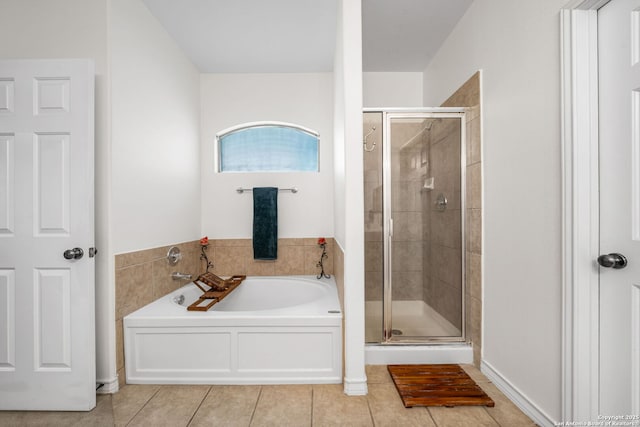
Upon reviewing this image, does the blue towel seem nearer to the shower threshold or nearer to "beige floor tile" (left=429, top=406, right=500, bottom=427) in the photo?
the shower threshold

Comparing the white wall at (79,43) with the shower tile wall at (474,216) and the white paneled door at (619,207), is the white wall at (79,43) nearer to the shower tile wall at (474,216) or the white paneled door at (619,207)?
the shower tile wall at (474,216)

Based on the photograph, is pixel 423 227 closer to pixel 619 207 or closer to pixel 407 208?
pixel 407 208

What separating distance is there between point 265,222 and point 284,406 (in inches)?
67.7

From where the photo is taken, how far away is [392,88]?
3301 mm

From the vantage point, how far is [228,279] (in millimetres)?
3029

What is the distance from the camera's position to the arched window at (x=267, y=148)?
334 centimetres

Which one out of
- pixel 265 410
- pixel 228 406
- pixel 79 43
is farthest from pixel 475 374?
pixel 79 43

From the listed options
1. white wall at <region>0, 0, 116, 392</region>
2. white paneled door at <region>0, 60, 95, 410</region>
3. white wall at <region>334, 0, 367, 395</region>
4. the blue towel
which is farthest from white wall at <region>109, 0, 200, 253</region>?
white wall at <region>334, 0, 367, 395</region>

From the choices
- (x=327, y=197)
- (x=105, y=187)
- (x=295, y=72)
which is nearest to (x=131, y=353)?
(x=105, y=187)

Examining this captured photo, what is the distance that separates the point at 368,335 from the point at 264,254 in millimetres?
1328

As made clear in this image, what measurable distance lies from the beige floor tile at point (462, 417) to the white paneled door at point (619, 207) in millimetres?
495

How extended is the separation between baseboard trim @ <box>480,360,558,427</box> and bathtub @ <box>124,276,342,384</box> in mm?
936

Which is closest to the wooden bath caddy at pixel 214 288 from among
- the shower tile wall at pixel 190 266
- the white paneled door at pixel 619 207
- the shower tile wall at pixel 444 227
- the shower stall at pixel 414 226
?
the shower tile wall at pixel 190 266

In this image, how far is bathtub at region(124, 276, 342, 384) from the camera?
6.50ft
